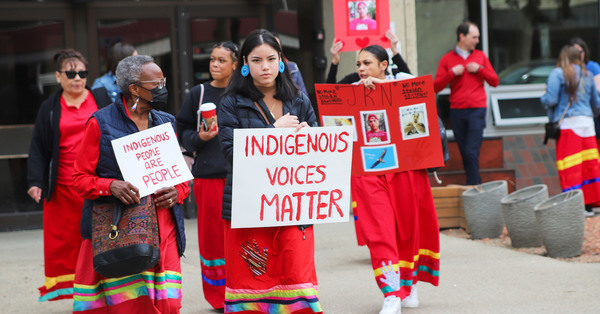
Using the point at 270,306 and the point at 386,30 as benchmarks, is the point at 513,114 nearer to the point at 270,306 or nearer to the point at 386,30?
the point at 386,30

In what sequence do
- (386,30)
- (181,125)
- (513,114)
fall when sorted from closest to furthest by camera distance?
(181,125) < (386,30) < (513,114)

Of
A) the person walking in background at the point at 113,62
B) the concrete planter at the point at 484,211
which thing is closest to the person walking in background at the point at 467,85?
the concrete planter at the point at 484,211

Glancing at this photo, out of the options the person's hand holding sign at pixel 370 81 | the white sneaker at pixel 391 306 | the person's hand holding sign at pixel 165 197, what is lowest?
the white sneaker at pixel 391 306

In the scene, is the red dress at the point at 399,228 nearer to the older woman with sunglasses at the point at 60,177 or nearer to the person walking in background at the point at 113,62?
the older woman with sunglasses at the point at 60,177

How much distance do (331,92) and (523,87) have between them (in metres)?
7.51

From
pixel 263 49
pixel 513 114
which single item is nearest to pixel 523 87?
pixel 513 114

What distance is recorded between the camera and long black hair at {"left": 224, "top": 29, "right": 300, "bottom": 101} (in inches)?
183

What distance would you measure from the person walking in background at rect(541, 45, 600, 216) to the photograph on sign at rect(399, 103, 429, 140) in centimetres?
467

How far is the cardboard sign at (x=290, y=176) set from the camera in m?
4.45

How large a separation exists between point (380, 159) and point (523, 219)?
2985 millimetres

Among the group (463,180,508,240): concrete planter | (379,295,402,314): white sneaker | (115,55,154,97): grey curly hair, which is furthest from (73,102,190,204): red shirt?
(463,180,508,240): concrete planter

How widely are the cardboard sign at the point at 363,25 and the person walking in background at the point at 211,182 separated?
1.05 metres

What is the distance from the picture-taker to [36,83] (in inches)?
416

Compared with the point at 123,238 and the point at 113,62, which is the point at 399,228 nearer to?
the point at 123,238
